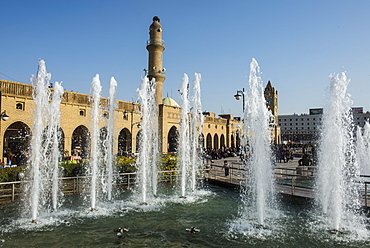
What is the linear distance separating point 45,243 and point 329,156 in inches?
269

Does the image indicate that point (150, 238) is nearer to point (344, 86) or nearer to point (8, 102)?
point (344, 86)

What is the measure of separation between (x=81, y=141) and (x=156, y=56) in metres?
11.8

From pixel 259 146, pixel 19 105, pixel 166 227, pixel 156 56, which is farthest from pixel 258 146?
pixel 156 56

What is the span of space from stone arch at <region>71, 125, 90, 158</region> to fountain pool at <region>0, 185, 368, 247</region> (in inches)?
537

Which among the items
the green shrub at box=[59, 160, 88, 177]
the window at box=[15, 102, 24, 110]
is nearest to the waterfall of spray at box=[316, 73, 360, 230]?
the green shrub at box=[59, 160, 88, 177]

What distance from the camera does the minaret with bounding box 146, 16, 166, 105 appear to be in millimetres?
29547

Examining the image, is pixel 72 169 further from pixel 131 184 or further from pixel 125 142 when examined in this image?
pixel 125 142

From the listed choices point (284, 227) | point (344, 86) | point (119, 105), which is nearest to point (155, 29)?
point (119, 105)

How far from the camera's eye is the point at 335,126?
24.7 feet

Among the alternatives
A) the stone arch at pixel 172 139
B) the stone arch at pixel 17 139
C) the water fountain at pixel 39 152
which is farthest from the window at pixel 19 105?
the stone arch at pixel 172 139

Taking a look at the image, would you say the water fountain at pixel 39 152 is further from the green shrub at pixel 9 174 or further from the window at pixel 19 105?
the window at pixel 19 105

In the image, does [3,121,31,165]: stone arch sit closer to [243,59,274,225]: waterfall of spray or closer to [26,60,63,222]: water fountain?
[26,60,63,222]: water fountain

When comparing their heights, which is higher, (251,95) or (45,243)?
(251,95)

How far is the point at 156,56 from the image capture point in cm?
2955
